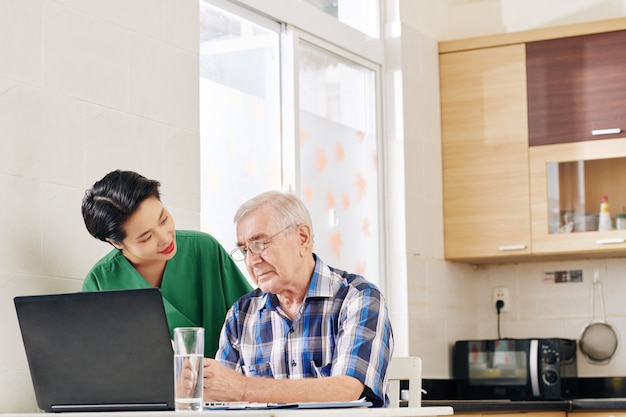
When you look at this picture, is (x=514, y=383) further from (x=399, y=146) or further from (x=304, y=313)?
(x=304, y=313)

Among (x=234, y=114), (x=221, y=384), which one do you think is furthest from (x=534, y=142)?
(x=221, y=384)

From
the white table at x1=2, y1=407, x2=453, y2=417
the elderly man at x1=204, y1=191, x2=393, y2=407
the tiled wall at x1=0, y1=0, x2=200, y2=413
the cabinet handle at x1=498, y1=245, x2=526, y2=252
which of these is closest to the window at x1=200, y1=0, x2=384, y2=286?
the tiled wall at x1=0, y1=0, x2=200, y2=413

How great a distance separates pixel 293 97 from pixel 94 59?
4.01ft

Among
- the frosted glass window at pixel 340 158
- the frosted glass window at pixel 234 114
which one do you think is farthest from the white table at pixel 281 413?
the frosted glass window at pixel 340 158

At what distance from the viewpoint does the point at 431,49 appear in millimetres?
5156

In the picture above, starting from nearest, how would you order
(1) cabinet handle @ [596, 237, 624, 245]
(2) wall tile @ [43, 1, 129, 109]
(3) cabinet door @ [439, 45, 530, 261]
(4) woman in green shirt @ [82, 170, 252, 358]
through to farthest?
(4) woman in green shirt @ [82, 170, 252, 358] → (2) wall tile @ [43, 1, 129, 109] → (1) cabinet handle @ [596, 237, 624, 245] → (3) cabinet door @ [439, 45, 530, 261]

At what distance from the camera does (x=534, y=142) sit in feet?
16.2

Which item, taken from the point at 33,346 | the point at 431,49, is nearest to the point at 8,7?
the point at 33,346

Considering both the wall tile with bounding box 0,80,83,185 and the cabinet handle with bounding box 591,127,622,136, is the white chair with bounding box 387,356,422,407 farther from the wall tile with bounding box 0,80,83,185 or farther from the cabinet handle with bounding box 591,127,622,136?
the cabinet handle with bounding box 591,127,622,136

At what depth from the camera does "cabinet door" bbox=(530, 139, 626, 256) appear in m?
4.77

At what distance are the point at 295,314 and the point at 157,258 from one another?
39cm

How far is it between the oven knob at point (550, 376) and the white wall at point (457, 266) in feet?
1.15

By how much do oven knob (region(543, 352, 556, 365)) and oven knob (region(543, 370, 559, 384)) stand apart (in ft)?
0.14

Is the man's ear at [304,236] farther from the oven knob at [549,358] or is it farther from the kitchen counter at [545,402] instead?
the oven knob at [549,358]
